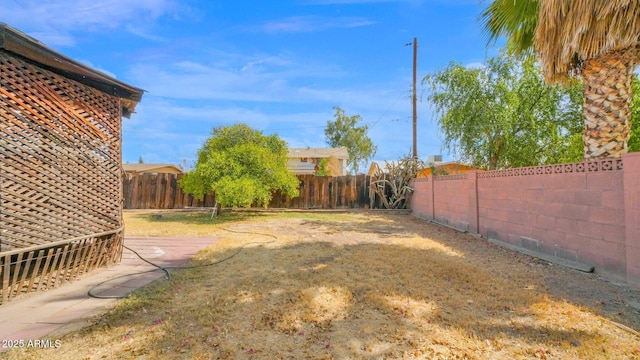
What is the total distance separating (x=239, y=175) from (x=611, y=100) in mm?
8998

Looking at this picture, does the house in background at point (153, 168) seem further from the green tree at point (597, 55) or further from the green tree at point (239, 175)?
the green tree at point (597, 55)

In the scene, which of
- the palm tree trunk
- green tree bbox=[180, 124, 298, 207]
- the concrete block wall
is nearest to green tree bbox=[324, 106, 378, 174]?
green tree bbox=[180, 124, 298, 207]

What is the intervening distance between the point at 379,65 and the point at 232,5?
9875mm

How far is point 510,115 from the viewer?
370 inches

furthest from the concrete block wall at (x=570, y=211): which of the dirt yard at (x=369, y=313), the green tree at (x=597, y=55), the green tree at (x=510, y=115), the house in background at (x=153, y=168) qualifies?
the house in background at (x=153, y=168)

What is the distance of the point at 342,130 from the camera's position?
110 ft

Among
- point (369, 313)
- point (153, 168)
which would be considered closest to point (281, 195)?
point (369, 313)

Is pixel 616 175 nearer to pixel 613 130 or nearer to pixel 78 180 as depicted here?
pixel 613 130

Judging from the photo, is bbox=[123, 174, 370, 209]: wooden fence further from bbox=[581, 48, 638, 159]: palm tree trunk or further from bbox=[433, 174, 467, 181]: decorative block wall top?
bbox=[581, 48, 638, 159]: palm tree trunk

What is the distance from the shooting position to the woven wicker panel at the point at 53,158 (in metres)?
3.01

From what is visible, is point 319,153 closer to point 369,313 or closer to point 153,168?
point 153,168

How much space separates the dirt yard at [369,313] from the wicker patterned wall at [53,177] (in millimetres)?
1141

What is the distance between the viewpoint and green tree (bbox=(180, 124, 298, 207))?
963 centimetres

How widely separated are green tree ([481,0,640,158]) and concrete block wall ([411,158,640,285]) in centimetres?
60
